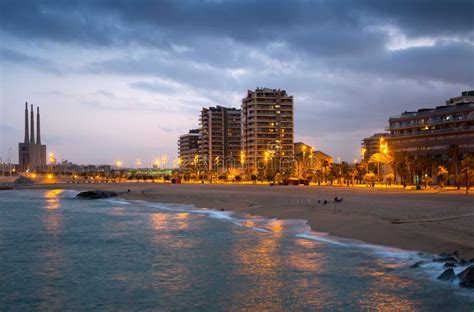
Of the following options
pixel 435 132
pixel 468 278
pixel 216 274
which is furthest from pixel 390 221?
pixel 435 132

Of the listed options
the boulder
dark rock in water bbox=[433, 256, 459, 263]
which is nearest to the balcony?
dark rock in water bbox=[433, 256, 459, 263]

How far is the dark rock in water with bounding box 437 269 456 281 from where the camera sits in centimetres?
1639

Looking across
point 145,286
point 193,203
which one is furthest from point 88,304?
point 193,203

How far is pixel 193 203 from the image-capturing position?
60.3m

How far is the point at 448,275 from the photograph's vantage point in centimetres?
1647

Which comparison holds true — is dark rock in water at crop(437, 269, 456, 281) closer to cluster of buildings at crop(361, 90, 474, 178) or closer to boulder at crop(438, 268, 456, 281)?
boulder at crop(438, 268, 456, 281)

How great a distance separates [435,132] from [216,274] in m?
97.4

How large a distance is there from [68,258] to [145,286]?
25.5 ft

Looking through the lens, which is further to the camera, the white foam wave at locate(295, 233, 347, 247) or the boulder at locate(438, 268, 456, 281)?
the white foam wave at locate(295, 233, 347, 247)

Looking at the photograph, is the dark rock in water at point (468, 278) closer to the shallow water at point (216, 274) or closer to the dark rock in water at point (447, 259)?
the shallow water at point (216, 274)

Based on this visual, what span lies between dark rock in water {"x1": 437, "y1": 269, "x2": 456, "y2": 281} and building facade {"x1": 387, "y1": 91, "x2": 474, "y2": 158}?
3309 inches

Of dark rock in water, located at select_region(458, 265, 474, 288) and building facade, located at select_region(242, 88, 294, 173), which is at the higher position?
building facade, located at select_region(242, 88, 294, 173)

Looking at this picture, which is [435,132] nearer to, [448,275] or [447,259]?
[447,259]

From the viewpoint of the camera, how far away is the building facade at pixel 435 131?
3905 inches
